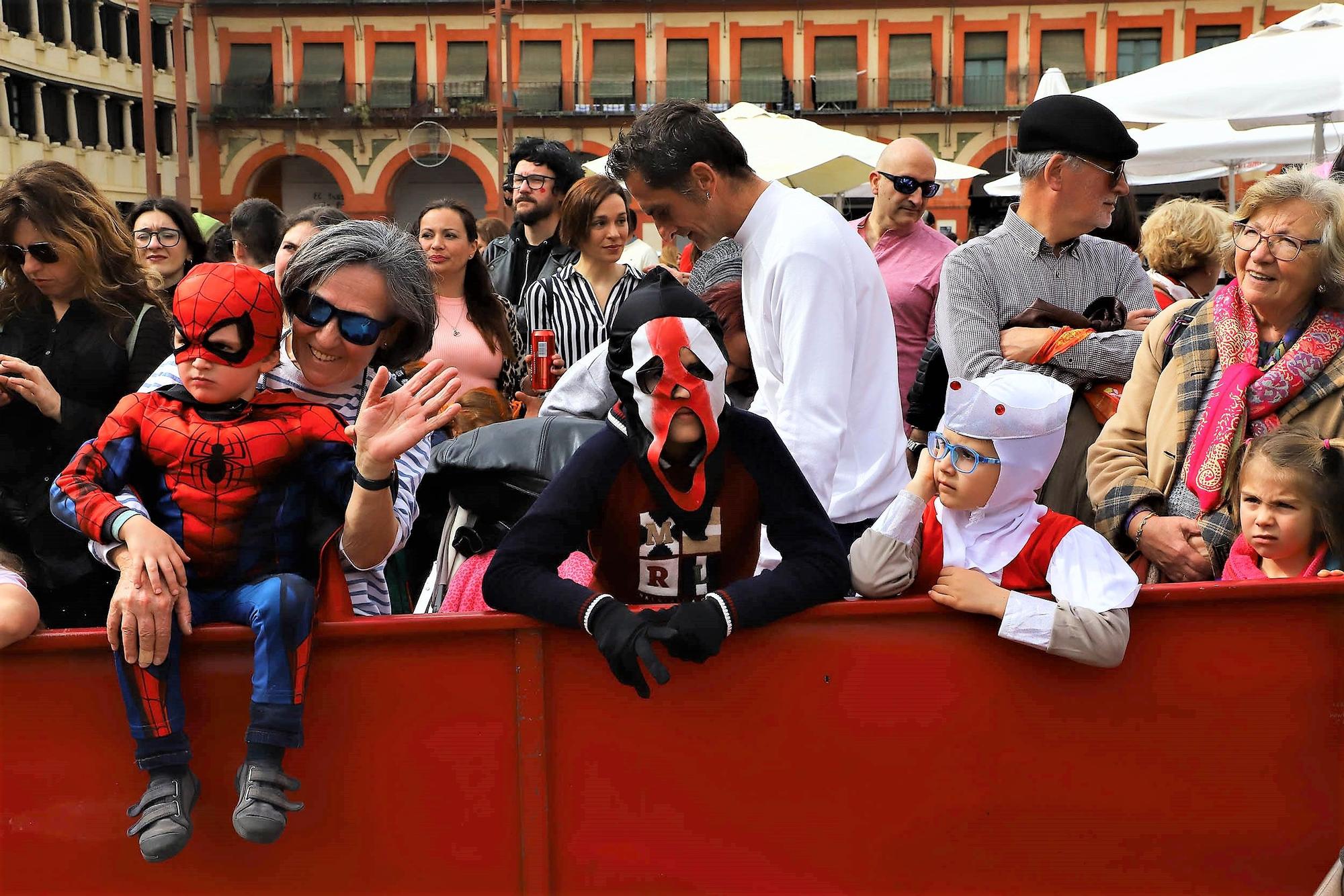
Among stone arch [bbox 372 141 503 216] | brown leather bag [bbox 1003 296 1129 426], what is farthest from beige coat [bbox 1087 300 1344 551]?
stone arch [bbox 372 141 503 216]

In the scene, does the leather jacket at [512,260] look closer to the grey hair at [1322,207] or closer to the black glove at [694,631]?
the grey hair at [1322,207]

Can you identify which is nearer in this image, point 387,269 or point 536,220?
point 387,269

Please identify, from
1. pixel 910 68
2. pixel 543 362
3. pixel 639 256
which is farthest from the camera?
pixel 910 68

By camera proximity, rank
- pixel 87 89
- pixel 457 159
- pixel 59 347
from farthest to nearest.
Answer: pixel 457 159 → pixel 87 89 → pixel 59 347

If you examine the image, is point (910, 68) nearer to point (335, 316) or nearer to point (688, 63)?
point (688, 63)

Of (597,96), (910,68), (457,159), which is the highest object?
(910,68)

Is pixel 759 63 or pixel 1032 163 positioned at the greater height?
pixel 759 63

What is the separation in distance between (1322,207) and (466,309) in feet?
10.2

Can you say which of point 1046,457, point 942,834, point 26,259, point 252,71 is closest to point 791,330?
point 1046,457

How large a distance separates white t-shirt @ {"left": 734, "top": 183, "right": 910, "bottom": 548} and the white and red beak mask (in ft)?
0.93

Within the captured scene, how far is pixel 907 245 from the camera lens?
203 inches

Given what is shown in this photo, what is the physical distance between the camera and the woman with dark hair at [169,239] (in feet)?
15.0

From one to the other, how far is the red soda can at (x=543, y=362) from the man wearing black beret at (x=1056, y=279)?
1.54m

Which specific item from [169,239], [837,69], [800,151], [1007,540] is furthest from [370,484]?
[837,69]
